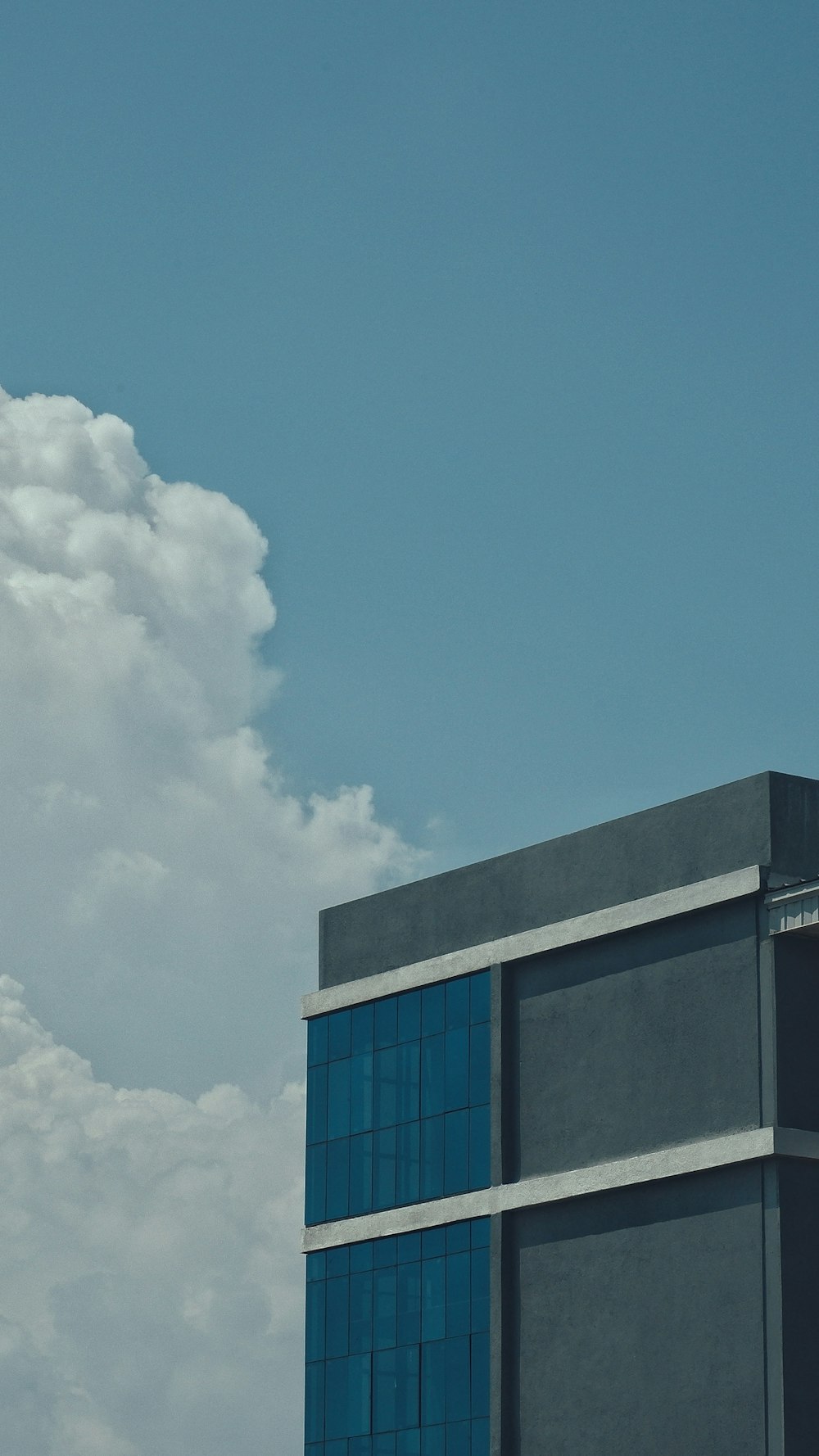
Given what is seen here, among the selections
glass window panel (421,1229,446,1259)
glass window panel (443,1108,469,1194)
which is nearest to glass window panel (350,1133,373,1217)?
glass window panel (421,1229,446,1259)

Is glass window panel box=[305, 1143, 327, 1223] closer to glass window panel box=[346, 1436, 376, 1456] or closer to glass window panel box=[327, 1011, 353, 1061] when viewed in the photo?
glass window panel box=[327, 1011, 353, 1061]

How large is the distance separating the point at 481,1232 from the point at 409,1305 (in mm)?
2987

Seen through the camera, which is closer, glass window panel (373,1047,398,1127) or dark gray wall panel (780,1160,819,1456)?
dark gray wall panel (780,1160,819,1456)

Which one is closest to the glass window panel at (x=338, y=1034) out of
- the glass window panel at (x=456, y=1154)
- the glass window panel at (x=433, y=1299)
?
the glass window panel at (x=456, y=1154)

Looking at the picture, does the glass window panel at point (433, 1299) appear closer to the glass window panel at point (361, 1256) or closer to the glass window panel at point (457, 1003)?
the glass window panel at point (361, 1256)

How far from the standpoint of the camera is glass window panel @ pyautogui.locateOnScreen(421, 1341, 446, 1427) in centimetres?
4956

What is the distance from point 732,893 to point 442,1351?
12.8 metres

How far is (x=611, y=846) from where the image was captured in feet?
159

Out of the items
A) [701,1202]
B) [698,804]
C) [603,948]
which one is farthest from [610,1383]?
[698,804]

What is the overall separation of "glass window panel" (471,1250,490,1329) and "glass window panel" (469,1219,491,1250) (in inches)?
4.9

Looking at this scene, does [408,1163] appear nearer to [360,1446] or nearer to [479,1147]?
[479,1147]

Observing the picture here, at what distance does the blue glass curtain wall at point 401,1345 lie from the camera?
4903 cm

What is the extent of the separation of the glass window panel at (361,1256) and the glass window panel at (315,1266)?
1.10 meters

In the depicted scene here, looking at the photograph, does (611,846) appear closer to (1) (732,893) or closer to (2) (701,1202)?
(1) (732,893)
